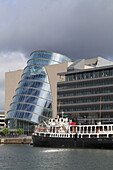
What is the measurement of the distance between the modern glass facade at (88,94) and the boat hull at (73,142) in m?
32.4

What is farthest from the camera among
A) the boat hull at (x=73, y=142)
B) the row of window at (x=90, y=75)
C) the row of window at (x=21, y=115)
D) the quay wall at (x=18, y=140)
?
the row of window at (x=21, y=115)

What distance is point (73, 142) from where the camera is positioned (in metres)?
94.4

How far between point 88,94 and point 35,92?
1108 inches

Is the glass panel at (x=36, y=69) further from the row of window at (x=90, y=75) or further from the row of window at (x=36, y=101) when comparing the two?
the row of window at (x=90, y=75)

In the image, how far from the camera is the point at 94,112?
13438cm

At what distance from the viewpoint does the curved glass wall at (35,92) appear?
154 meters

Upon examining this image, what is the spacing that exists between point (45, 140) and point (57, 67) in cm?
6310

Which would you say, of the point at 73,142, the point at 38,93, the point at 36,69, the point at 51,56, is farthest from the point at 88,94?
the point at 73,142

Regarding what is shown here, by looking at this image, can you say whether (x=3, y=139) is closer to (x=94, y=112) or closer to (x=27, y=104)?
(x=27, y=104)

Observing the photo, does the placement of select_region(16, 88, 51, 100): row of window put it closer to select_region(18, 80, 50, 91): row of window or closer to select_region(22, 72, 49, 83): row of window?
select_region(18, 80, 50, 91): row of window

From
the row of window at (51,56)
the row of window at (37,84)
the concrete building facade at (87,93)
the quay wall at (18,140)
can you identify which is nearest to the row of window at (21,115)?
the row of window at (37,84)

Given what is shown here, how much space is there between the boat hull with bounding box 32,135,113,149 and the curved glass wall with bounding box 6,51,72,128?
167 ft

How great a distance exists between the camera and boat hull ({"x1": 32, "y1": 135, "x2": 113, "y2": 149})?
89438 mm

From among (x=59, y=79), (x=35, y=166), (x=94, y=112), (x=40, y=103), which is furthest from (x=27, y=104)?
(x=35, y=166)
